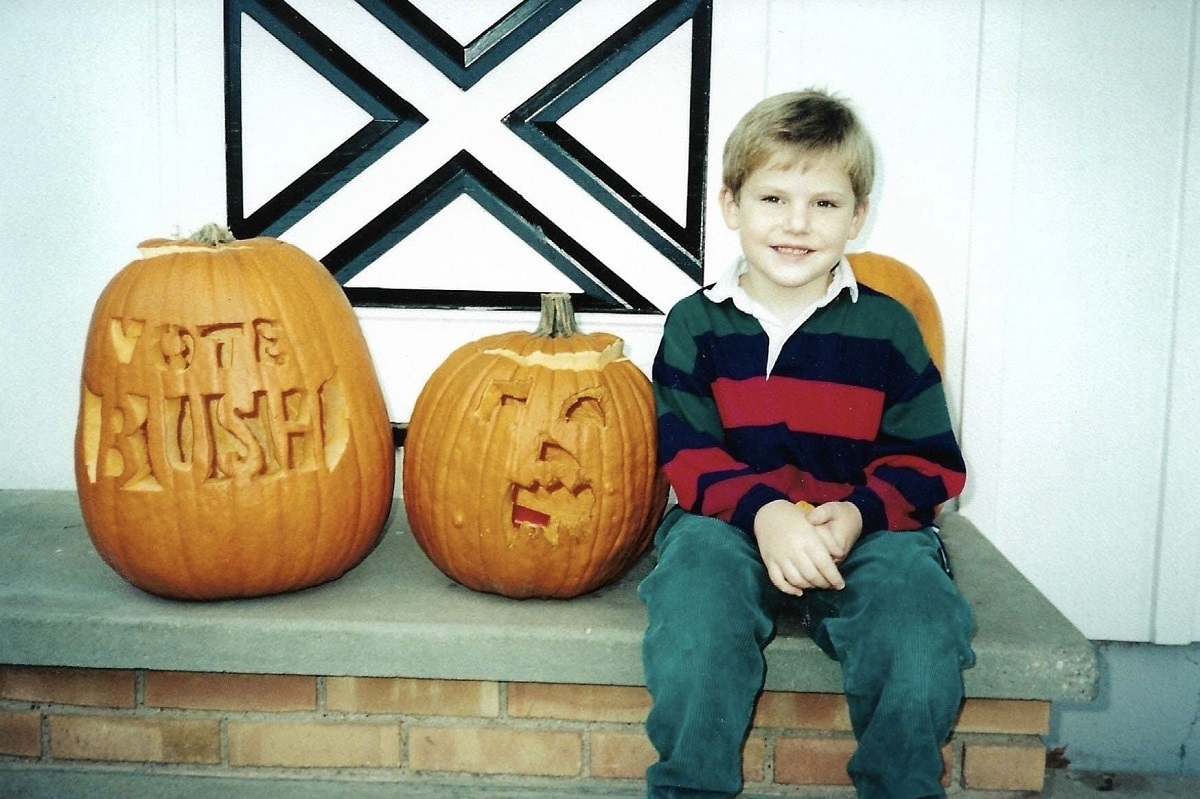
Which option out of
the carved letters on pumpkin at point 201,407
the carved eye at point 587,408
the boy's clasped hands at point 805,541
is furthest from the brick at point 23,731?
the boy's clasped hands at point 805,541

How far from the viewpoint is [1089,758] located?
2420 mm

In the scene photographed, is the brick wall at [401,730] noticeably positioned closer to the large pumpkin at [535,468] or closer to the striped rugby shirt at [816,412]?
the large pumpkin at [535,468]

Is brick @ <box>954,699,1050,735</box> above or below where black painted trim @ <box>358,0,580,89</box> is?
below

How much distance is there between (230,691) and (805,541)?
1.03 m

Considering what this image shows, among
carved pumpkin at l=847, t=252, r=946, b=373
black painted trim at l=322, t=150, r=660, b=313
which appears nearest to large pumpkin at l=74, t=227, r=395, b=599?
black painted trim at l=322, t=150, r=660, b=313

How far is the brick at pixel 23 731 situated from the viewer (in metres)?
1.77

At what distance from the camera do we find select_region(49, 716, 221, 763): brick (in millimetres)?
1750

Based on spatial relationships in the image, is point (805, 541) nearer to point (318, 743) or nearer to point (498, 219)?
point (318, 743)

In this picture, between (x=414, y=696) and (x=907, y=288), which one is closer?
(x=414, y=696)

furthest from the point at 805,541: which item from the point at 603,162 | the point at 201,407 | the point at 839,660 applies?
the point at 603,162

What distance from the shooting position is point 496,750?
1.73 metres

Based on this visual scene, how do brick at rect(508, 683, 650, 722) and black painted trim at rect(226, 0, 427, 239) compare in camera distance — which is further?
black painted trim at rect(226, 0, 427, 239)

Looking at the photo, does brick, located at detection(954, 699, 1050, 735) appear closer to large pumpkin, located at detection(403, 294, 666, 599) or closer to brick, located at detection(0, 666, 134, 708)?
large pumpkin, located at detection(403, 294, 666, 599)

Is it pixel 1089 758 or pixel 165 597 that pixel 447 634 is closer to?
pixel 165 597
